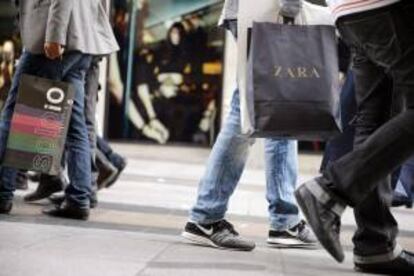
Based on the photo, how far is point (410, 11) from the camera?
3402 millimetres

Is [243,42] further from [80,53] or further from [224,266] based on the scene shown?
[80,53]

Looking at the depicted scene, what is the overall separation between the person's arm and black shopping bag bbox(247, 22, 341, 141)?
4.79 feet

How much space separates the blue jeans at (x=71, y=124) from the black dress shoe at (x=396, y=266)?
80.7 inches

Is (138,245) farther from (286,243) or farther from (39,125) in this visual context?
(39,125)

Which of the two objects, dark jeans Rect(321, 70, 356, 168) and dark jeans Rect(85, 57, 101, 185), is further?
dark jeans Rect(85, 57, 101, 185)

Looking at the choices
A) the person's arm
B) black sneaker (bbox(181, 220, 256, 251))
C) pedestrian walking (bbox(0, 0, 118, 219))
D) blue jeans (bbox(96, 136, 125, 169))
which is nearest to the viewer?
black sneaker (bbox(181, 220, 256, 251))

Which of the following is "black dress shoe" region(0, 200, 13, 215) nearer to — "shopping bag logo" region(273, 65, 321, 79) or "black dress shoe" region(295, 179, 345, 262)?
"shopping bag logo" region(273, 65, 321, 79)

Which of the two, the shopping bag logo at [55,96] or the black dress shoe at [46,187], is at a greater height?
the shopping bag logo at [55,96]

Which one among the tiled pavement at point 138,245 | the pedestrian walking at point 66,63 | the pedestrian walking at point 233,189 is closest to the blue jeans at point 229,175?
the pedestrian walking at point 233,189

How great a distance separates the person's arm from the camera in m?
4.84

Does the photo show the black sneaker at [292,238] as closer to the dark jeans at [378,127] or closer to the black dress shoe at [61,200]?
the dark jeans at [378,127]

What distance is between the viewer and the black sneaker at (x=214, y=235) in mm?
4230

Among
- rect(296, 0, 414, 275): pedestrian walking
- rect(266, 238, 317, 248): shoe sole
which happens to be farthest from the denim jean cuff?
rect(266, 238, 317, 248): shoe sole

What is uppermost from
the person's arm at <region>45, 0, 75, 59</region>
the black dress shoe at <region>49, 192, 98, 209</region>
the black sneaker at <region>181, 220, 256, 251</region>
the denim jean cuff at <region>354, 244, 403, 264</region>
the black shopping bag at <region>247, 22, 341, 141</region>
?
the person's arm at <region>45, 0, 75, 59</region>
